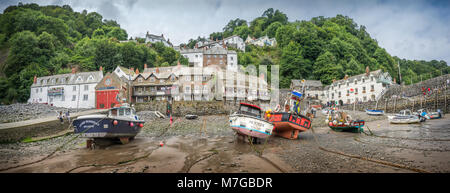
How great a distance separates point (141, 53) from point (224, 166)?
7152cm

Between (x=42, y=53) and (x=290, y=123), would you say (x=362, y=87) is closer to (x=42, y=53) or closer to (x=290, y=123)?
(x=290, y=123)

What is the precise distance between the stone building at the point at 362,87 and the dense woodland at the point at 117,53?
11036 millimetres

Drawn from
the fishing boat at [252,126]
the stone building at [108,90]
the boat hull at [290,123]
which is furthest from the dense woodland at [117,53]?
the boat hull at [290,123]

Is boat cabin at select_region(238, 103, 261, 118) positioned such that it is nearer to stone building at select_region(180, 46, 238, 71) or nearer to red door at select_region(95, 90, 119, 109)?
red door at select_region(95, 90, 119, 109)

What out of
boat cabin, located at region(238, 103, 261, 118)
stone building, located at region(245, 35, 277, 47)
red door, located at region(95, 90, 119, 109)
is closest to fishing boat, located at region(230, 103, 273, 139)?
boat cabin, located at region(238, 103, 261, 118)

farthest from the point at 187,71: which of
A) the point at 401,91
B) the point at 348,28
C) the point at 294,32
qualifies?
the point at 348,28

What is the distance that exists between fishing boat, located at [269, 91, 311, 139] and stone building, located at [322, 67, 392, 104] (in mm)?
32087

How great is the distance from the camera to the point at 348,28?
103750 mm

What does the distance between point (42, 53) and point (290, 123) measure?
6752 cm

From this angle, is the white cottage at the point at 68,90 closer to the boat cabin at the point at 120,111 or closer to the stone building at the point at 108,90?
the stone building at the point at 108,90

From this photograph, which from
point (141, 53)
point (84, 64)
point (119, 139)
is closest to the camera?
point (119, 139)

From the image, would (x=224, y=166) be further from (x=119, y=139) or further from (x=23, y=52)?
(x=23, y=52)

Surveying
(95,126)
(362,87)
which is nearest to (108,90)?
(95,126)

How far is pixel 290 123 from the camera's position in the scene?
666 inches
